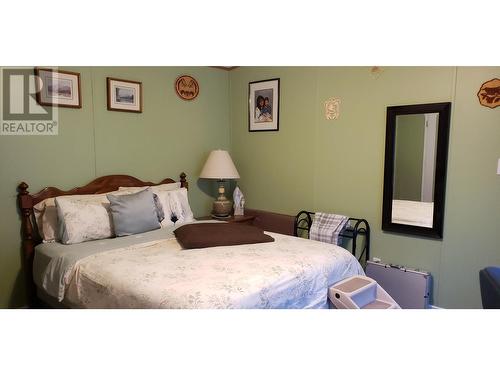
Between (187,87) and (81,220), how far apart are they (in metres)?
1.79

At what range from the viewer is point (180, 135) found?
3.59m

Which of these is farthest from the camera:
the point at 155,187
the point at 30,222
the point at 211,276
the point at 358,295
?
the point at 155,187

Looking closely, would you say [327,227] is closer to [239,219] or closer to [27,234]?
[239,219]

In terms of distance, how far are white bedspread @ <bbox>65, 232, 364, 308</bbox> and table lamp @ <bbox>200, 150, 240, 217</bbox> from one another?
115cm

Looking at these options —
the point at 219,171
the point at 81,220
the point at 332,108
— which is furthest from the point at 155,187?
the point at 332,108

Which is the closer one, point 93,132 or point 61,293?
point 61,293

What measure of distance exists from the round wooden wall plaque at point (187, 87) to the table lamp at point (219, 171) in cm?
65

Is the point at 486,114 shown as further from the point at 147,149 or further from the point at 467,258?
the point at 147,149

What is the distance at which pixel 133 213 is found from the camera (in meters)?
2.66

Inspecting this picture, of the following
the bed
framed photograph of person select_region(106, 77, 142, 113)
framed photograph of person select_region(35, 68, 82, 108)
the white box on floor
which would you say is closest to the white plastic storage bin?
the bed

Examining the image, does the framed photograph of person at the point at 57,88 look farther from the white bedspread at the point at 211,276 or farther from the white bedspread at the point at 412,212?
the white bedspread at the point at 412,212

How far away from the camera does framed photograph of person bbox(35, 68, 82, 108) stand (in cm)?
261

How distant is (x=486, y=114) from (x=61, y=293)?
309 centimetres
